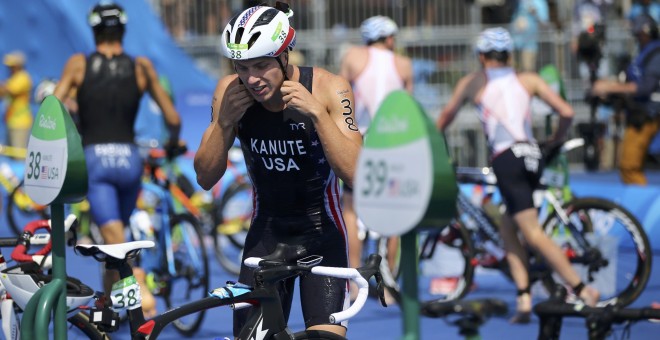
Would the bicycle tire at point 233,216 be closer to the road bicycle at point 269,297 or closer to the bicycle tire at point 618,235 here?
the bicycle tire at point 618,235

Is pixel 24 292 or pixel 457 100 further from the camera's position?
pixel 457 100

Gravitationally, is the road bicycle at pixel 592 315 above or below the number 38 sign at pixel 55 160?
below

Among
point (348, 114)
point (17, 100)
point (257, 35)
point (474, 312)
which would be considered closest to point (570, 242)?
point (348, 114)

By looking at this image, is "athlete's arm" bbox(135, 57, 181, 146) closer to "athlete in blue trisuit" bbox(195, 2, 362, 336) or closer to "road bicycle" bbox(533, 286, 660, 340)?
"athlete in blue trisuit" bbox(195, 2, 362, 336)

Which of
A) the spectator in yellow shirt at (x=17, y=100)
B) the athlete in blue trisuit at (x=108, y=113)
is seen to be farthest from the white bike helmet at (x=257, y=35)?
the spectator in yellow shirt at (x=17, y=100)

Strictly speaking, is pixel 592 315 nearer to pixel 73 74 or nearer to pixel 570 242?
pixel 73 74

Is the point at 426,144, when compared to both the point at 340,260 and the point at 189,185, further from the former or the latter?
the point at 189,185

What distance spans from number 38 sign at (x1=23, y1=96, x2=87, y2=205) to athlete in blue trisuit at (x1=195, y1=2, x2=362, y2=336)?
656 millimetres

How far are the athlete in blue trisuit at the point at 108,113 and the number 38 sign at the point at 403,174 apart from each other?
15.7ft

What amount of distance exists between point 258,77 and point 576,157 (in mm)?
13788

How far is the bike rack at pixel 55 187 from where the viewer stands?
182 inches

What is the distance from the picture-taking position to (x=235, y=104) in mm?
5098

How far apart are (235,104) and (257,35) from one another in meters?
0.31

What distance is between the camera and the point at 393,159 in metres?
3.40
